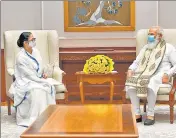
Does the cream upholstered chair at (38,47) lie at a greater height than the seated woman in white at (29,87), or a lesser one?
greater

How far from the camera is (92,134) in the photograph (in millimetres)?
3176

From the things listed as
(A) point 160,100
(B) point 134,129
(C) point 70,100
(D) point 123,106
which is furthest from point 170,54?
(B) point 134,129

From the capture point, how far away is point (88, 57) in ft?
25.3

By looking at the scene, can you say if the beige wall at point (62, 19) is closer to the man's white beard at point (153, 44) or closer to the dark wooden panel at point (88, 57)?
the dark wooden panel at point (88, 57)

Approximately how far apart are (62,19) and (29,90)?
7.33 ft

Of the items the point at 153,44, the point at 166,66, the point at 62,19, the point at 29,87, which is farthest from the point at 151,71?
the point at 62,19

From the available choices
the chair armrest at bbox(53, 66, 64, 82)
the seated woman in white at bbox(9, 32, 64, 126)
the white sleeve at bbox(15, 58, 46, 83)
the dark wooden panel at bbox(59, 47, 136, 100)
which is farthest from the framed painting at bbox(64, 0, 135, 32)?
the white sleeve at bbox(15, 58, 46, 83)

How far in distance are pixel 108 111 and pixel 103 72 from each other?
2401mm

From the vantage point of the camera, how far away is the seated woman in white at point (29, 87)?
5875 mm

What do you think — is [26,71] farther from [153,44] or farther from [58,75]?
[153,44]

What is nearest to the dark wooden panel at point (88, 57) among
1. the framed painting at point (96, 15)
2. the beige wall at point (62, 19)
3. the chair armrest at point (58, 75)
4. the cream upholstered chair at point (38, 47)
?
the beige wall at point (62, 19)

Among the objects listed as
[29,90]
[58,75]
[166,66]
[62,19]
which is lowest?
[29,90]

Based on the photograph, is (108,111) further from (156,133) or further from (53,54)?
(53,54)

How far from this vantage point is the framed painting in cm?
776
